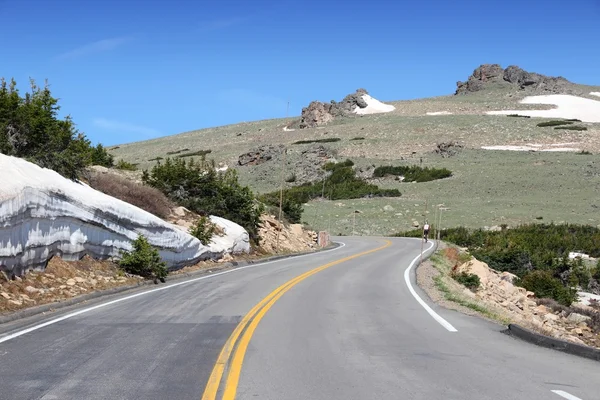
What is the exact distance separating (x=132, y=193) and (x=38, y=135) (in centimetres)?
435

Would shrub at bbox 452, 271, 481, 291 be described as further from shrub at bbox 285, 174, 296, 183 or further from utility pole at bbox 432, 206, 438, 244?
shrub at bbox 285, 174, 296, 183

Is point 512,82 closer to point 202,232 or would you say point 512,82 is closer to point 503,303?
point 503,303

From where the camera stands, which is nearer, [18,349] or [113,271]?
[18,349]

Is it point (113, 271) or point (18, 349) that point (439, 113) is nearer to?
point (113, 271)

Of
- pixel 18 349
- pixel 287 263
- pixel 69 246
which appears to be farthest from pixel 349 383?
pixel 287 263

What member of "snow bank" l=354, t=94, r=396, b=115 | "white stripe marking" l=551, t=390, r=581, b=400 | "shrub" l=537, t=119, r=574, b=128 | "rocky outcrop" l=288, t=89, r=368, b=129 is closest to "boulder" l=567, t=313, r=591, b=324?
"white stripe marking" l=551, t=390, r=581, b=400

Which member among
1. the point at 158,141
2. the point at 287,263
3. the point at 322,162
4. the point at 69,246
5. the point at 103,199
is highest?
the point at 158,141

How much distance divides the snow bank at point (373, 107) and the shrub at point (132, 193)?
4301 inches

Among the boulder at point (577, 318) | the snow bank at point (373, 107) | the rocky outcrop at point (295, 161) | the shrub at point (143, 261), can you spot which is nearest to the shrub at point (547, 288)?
the boulder at point (577, 318)

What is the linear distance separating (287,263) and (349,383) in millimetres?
20661

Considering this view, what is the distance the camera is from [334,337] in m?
9.86

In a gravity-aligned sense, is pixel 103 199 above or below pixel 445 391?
above

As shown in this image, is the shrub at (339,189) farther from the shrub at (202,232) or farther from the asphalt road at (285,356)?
the asphalt road at (285,356)

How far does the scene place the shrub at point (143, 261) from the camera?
57.0ft
